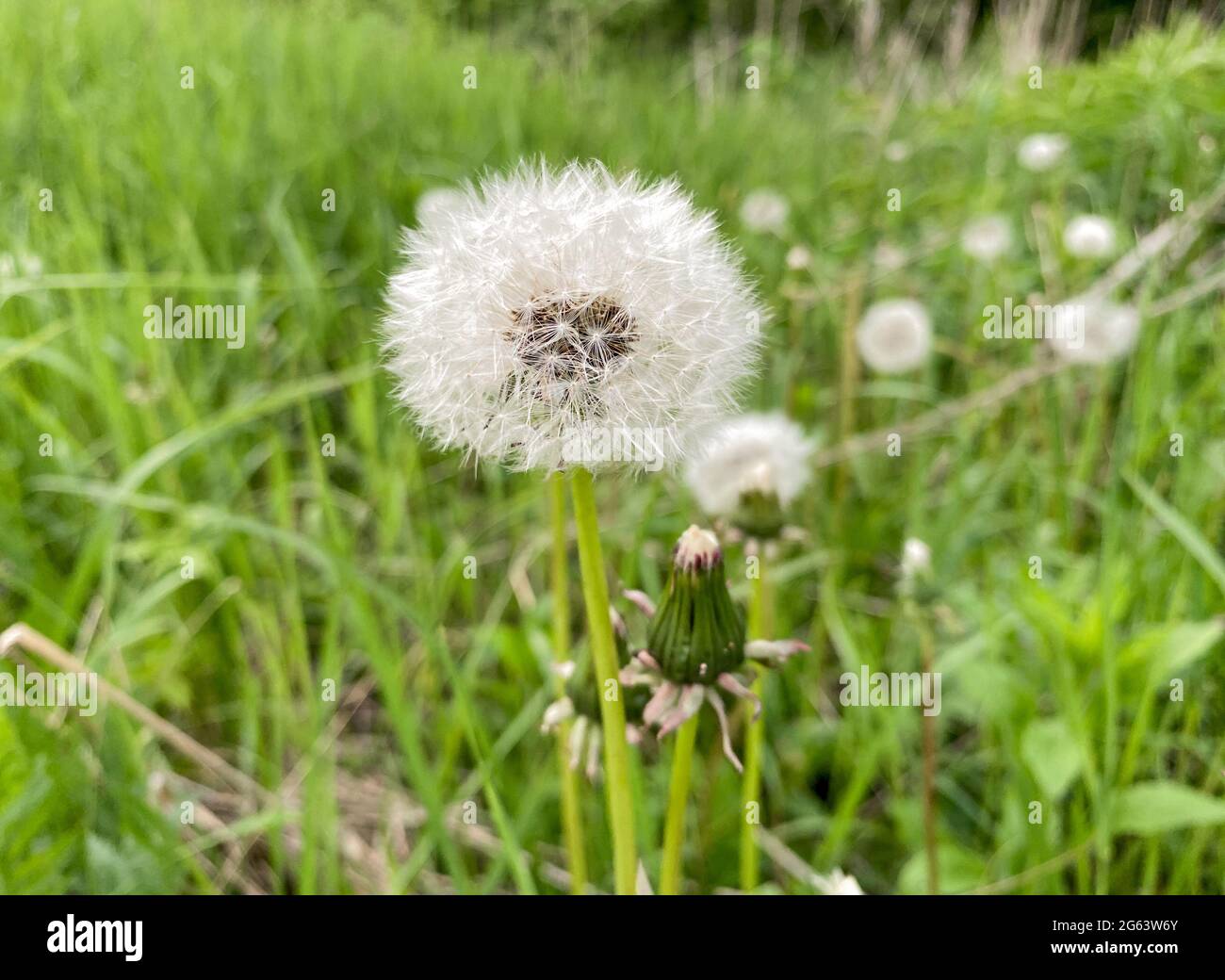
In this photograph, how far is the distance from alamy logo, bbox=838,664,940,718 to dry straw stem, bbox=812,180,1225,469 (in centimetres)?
53

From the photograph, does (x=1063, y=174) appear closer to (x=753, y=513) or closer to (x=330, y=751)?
(x=753, y=513)

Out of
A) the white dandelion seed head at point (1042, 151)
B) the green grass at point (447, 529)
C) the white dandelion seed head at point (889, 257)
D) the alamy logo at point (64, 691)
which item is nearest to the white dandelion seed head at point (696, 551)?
the green grass at point (447, 529)

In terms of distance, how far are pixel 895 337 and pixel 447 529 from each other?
110cm

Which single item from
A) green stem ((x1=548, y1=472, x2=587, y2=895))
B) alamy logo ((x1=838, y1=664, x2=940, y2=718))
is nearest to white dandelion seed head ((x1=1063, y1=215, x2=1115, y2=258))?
alamy logo ((x1=838, y1=664, x2=940, y2=718))

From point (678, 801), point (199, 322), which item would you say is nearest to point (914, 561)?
point (678, 801)

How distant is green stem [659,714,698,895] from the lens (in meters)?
0.65

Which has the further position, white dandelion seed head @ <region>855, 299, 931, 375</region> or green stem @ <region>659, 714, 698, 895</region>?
white dandelion seed head @ <region>855, 299, 931, 375</region>

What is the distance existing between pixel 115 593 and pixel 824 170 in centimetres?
275

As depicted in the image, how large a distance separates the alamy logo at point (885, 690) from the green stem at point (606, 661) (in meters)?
0.77

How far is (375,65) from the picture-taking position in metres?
3.15
